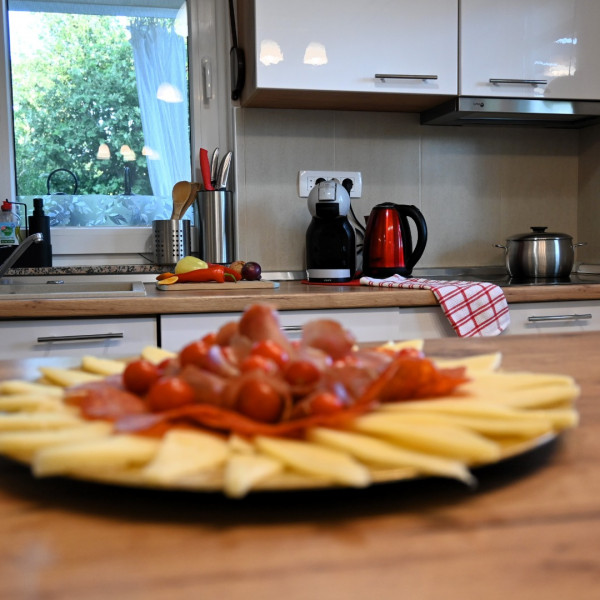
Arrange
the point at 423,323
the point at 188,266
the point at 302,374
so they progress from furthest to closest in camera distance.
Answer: the point at 188,266, the point at 423,323, the point at 302,374

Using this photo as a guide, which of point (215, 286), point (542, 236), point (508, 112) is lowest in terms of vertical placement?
point (215, 286)

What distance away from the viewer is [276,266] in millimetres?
2576

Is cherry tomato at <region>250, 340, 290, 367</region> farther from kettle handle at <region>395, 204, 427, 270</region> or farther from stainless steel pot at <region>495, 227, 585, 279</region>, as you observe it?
stainless steel pot at <region>495, 227, 585, 279</region>

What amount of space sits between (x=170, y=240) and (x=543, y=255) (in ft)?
4.00

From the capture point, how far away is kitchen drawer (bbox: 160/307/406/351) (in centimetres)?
181

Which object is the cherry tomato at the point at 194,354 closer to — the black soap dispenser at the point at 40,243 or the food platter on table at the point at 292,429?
the food platter on table at the point at 292,429

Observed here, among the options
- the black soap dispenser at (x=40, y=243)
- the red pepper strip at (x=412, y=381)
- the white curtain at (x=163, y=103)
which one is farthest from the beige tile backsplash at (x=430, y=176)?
the red pepper strip at (x=412, y=381)

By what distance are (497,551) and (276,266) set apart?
2.23 meters

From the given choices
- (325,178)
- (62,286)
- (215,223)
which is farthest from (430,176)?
(62,286)

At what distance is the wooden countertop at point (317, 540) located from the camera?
1.10ft

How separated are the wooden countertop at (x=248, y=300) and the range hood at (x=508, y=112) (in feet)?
2.06

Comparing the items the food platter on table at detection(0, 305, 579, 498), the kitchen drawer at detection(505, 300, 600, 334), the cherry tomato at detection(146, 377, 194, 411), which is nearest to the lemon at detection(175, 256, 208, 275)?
the kitchen drawer at detection(505, 300, 600, 334)

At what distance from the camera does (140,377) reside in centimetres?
56

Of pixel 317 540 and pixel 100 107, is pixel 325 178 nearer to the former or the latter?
pixel 100 107
